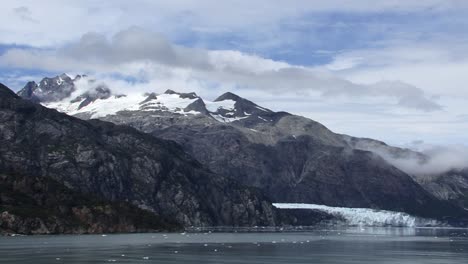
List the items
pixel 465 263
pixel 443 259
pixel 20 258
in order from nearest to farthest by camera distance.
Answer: pixel 20 258 → pixel 465 263 → pixel 443 259

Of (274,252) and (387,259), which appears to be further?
(274,252)

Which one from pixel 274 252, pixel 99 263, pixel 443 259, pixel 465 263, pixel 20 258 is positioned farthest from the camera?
pixel 274 252

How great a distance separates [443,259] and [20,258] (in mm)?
72070

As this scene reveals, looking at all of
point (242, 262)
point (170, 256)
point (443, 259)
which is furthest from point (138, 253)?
point (443, 259)

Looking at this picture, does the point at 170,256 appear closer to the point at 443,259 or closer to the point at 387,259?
the point at 387,259

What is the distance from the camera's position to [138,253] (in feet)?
444

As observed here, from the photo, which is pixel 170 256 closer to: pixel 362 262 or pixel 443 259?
pixel 362 262

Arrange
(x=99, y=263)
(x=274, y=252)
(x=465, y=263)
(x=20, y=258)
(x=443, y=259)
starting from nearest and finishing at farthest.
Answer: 1. (x=99, y=263)
2. (x=20, y=258)
3. (x=465, y=263)
4. (x=443, y=259)
5. (x=274, y=252)

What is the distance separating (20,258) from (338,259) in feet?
172

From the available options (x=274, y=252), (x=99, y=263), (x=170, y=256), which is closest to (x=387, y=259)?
(x=274, y=252)

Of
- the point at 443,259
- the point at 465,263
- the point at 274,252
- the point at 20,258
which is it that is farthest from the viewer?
the point at 274,252

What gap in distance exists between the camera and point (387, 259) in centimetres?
12950

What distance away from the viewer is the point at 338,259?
422 ft

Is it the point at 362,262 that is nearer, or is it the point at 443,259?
the point at 362,262
